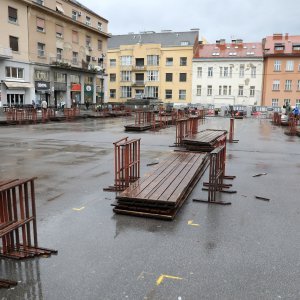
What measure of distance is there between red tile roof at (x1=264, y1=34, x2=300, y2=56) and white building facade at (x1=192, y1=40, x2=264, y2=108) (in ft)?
5.13

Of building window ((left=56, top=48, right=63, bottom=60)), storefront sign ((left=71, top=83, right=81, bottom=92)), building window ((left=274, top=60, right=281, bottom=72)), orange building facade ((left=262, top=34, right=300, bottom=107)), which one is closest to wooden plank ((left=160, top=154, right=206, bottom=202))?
building window ((left=56, top=48, right=63, bottom=60))

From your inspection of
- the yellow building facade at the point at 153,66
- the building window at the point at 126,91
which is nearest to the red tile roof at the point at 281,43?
the yellow building facade at the point at 153,66

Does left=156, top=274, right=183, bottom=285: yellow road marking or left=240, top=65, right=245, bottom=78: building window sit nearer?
left=156, top=274, right=183, bottom=285: yellow road marking

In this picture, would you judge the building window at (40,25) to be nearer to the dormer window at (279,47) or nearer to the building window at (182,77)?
the building window at (182,77)

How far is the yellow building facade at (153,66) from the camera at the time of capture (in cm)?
6444

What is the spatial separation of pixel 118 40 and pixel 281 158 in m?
64.4

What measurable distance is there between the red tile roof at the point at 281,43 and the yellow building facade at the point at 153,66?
513 inches

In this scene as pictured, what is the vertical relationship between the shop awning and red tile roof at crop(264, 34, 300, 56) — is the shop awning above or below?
below

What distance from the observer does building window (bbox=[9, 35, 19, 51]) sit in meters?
36.8

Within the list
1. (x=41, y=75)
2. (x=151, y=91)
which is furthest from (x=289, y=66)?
(x=41, y=75)

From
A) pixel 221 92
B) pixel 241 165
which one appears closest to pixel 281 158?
pixel 241 165

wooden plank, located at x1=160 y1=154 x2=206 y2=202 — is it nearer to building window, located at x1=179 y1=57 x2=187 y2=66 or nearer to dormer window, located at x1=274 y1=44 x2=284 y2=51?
dormer window, located at x1=274 y1=44 x2=284 y2=51

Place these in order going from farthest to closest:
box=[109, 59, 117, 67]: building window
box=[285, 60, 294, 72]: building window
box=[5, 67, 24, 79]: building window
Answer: box=[109, 59, 117, 67]: building window → box=[285, 60, 294, 72]: building window → box=[5, 67, 24, 79]: building window

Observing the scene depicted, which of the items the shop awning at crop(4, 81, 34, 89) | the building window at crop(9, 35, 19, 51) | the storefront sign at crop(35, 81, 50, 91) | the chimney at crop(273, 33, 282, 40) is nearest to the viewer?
the shop awning at crop(4, 81, 34, 89)
